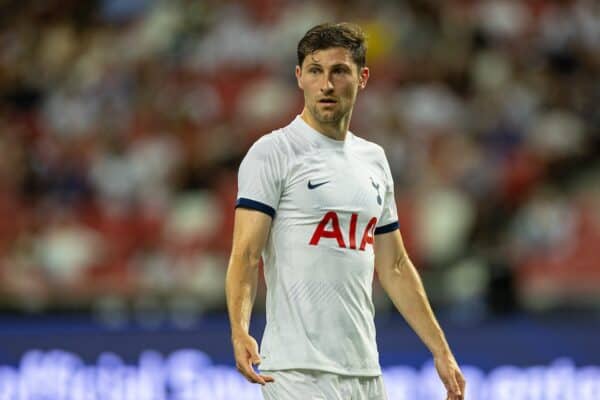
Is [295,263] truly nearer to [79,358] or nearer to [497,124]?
[79,358]

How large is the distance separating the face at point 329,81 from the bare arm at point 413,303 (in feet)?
1.85

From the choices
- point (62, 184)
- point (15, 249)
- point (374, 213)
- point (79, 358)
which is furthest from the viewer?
point (62, 184)

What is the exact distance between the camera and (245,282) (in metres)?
3.83

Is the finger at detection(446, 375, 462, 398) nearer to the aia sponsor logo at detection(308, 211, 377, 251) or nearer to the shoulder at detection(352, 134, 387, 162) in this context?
the aia sponsor logo at detection(308, 211, 377, 251)

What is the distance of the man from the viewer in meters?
3.91

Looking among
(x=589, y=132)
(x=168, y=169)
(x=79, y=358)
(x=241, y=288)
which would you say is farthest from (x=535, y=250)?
(x=241, y=288)

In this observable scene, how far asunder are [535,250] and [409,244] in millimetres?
982

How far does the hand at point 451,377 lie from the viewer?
4.20 metres

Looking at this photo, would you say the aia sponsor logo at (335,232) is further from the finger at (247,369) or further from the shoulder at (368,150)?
the finger at (247,369)

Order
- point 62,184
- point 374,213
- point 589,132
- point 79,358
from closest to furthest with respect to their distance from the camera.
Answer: point 374,213, point 79,358, point 62,184, point 589,132

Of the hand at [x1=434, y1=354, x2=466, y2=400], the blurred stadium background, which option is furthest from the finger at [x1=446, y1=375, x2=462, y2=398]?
the blurred stadium background

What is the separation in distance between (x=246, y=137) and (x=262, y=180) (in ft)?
20.8

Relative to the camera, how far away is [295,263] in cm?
395

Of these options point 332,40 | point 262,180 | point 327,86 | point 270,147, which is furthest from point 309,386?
point 332,40
